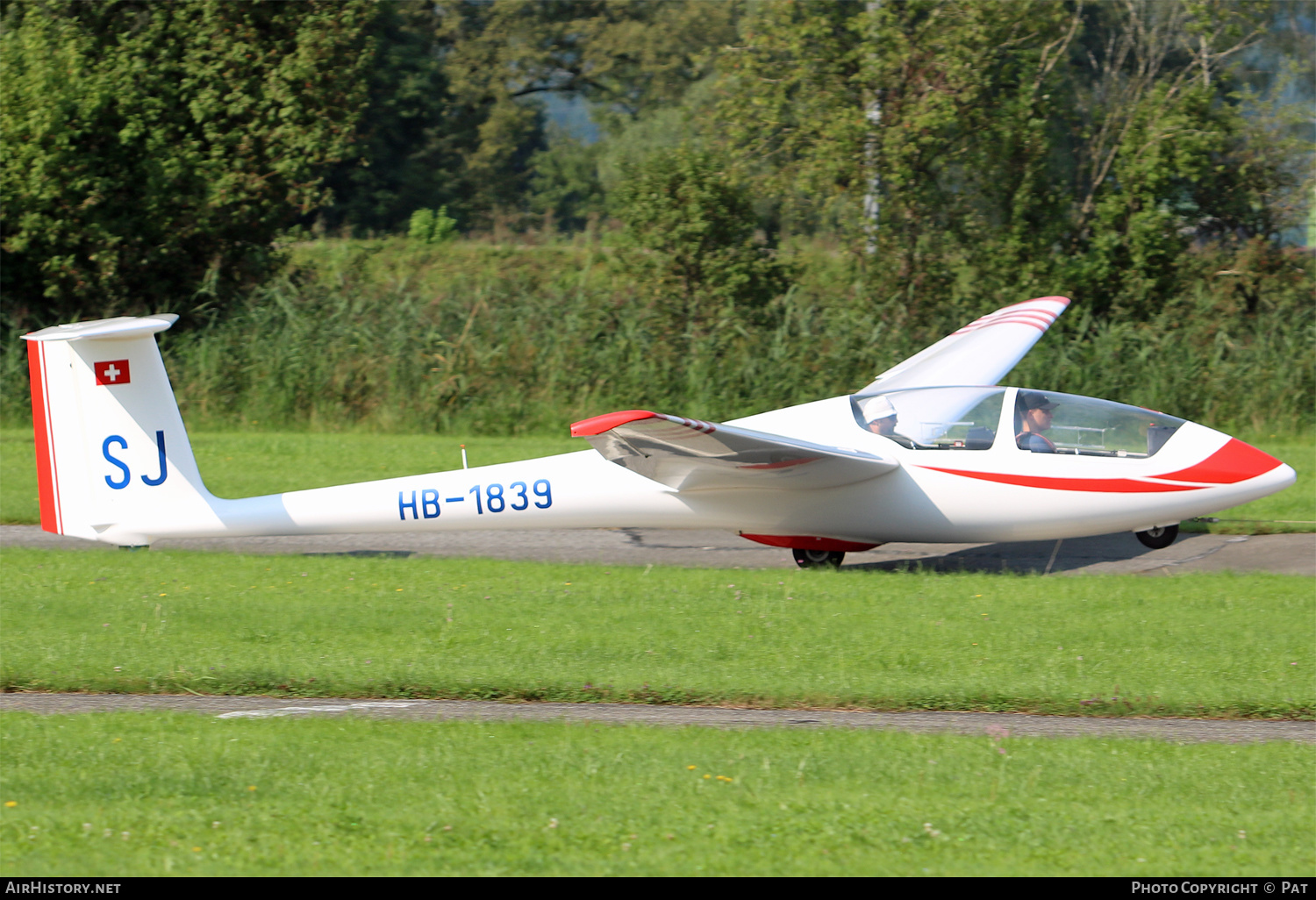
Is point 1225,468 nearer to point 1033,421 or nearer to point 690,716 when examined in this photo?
point 1033,421

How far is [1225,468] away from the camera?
9984mm

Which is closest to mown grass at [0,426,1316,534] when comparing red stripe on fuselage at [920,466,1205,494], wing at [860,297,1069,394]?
red stripe on fuselage at [920,466,1205,494]

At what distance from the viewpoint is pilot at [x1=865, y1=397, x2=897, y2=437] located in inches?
406

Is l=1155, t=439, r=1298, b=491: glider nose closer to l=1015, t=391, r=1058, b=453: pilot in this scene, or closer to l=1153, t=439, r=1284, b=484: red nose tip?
l=1153, t=439, r=1284, b=484: red nose tip

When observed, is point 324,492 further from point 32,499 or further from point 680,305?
point 680,305

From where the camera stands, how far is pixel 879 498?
1018cm

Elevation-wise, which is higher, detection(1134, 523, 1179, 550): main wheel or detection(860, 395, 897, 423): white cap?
detection(860, 395, 897, 423): white cap

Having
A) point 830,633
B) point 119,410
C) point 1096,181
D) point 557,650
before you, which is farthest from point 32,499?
point 1096,181

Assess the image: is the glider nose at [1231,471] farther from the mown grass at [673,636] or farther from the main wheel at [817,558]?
the main wheel at [817,558]

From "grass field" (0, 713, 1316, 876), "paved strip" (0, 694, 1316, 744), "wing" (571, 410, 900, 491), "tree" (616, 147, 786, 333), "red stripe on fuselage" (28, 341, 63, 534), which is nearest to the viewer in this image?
"grass field" (0, 713, 1316, 876)

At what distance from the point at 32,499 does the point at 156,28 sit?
38.8 ft

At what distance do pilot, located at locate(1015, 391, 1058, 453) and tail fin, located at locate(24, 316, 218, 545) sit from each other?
22.0 ft

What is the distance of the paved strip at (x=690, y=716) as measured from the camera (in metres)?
6.32

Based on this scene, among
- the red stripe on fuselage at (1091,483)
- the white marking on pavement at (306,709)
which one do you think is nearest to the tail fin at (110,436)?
the white marking on pavement at (306,709)
